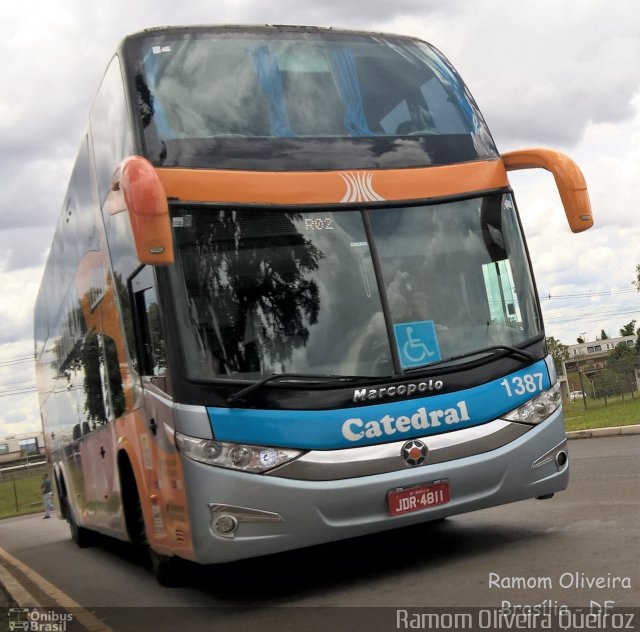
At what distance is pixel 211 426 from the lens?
7.34 meters

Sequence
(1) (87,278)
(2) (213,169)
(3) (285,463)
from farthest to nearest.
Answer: (1) (87,278)
(2) (213,169)
(3) (285,463)

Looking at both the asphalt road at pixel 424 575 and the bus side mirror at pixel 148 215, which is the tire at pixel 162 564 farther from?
the bus side mirror at pixel 148 215

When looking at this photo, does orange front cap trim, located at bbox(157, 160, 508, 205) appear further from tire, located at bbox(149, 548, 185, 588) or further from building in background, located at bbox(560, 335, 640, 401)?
building in background, located at bbox(560, 335, 640, 401)

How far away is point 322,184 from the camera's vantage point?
26.4 feet

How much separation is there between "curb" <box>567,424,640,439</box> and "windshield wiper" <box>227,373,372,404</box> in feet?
40.3

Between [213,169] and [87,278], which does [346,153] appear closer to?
[213,169]

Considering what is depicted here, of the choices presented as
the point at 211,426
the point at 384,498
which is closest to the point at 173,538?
the point at 211,426

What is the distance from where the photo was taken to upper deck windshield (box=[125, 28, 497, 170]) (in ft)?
26.4

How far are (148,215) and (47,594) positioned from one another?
5.44m

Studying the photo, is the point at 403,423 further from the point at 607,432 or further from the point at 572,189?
the point at 607,432

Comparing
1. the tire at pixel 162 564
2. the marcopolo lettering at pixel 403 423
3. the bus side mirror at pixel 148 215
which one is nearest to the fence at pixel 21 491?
the tire at pixel 162 564

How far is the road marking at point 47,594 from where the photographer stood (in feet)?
27.0

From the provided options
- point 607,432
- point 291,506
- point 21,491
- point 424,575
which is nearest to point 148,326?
point 291,506

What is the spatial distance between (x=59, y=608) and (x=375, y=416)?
12.2ft
